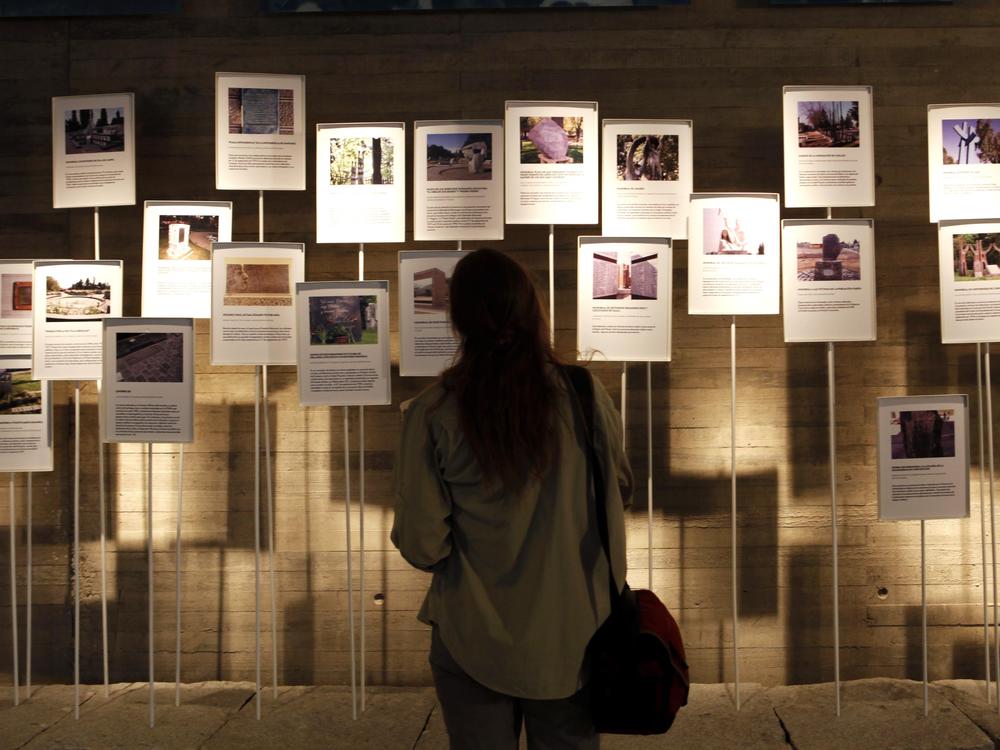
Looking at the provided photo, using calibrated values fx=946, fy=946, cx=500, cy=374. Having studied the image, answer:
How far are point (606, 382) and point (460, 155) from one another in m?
1.18

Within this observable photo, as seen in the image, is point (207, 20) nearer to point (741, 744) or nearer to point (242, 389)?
point (242, 389)

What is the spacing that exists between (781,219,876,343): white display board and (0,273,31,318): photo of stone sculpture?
301cm

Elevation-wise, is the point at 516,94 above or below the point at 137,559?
above

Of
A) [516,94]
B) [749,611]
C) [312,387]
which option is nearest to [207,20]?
[516,94]

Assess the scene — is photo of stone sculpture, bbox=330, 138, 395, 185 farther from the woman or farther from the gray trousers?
the gray trousers

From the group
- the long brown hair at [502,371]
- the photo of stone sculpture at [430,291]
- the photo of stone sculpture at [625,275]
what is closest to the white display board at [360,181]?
the photo of stone sculpture at [430,291]

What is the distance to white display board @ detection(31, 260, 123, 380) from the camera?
371 centimetres

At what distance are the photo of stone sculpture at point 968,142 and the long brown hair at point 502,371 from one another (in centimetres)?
242

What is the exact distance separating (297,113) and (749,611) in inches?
112

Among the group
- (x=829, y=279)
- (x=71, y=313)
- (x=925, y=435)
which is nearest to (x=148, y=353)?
(x=71, y=313)

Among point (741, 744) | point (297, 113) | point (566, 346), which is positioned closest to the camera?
point (741, 744)

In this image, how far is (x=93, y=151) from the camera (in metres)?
3.87

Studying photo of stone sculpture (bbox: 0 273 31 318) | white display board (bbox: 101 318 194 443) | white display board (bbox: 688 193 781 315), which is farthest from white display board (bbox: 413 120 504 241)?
photo of stone sculpture (bbox: 0 273 31 318)

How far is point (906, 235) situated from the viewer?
4164 mm
